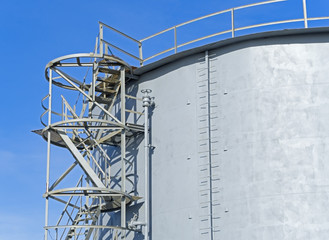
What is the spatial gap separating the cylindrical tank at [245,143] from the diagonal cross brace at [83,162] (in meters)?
1.40

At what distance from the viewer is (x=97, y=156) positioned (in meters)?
24.8

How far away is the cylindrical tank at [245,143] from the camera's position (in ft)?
61.9

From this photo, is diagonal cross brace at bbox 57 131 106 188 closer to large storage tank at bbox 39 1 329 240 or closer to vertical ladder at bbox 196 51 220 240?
large storage tank at bbox 39 1 329 240

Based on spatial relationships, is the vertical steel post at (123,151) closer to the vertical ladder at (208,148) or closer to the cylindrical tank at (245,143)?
the cylindrical tank at (245,143)

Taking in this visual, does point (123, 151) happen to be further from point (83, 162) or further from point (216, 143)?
point (216, 143)

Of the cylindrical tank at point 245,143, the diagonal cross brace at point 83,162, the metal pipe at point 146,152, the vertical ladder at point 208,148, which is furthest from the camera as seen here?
the diagonal cross brace at point 83,162

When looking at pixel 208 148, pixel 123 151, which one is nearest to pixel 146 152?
pixel 123 151

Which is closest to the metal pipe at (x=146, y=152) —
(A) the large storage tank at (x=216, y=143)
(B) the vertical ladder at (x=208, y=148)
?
(A) the large storage tank at (x=216, y=143)

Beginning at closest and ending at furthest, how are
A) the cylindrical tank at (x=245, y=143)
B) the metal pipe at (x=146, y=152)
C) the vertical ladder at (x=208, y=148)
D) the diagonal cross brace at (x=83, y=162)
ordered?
the cylindrical tank at (x=245, y=143)
the vertical ladder at (x=208, y=148)
the metal pipe at (x=146, y=152)
the diagonal cross brace at (x=83, y=162)

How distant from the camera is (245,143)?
19734 mm

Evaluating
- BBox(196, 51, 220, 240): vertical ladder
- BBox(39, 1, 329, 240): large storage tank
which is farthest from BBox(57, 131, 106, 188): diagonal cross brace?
BBox(196, 51, 220, 240): vertical ladder

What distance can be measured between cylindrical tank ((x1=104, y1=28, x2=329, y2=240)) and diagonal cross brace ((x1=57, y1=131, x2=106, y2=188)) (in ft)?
4.58

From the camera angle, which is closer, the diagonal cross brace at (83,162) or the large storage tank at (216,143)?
the large storage tank at (216,143)

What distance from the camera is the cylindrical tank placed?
1886cm
